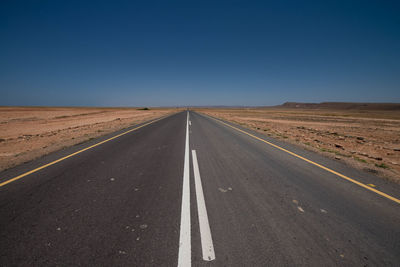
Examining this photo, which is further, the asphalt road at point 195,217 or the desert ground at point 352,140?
the desert ground at point 352,140

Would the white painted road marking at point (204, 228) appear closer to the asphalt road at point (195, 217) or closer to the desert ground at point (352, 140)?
the asphalt road at point (195, 217)

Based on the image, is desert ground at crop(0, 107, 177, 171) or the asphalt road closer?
the asphalt road

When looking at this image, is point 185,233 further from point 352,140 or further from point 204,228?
point 352,140

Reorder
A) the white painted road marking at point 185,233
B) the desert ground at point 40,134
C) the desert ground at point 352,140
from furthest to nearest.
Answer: the desert ground at point 40,134, the desert ground at point 352,140, the white painted road marking at point 185,233

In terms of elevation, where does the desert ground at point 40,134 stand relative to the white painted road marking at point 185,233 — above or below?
above

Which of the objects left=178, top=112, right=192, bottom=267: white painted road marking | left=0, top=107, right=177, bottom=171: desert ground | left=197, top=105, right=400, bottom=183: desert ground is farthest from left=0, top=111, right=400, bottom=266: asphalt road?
left=0, top=107, right=177, bottom=171: desert ground

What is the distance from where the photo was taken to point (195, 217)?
8.13 feet

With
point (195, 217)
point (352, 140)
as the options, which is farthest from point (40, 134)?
point (352, 140)

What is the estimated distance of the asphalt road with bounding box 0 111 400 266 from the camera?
Answer: 72.2 inches

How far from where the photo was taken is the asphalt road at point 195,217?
1833mm

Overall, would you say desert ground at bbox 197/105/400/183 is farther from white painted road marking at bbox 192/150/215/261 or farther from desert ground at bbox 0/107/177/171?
desert ground at bbox 0/107/177/171

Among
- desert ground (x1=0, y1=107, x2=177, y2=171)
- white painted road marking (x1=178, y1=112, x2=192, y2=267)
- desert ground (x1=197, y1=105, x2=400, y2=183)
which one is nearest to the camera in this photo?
white painted road marking (x1=178, y1=112, x2=192, y2=267)

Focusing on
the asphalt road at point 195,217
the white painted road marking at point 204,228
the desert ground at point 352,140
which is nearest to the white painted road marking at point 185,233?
the asphalt road at point 195,217

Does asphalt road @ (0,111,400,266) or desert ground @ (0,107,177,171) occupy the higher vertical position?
desert ground @ (0,107,177,171)
